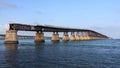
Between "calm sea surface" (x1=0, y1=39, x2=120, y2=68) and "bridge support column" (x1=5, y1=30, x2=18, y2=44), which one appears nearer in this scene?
"calm sea surface" (x1=0, y1=39, x2=120, y2=68)

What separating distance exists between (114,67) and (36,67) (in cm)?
1284

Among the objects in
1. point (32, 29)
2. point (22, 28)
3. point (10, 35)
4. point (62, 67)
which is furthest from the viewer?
point (32, 29)

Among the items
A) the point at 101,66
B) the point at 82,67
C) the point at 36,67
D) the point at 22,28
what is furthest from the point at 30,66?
the point at 22,28

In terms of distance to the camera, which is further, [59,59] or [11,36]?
[11,36]

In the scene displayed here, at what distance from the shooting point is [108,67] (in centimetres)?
4759

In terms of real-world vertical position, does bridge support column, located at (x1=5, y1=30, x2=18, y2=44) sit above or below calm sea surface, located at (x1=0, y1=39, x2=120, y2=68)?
above

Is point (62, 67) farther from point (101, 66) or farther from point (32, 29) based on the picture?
point (32, 29)

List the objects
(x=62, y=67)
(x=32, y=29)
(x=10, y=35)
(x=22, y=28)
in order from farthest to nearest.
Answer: (x=32, y=29)
(x=22, y=28)
(x=10, y=35)
(x=62, y=67)

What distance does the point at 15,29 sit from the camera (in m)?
164

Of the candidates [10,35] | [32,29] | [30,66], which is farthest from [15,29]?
[30,66]

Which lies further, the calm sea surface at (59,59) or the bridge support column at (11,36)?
the bridge support column at (11,36)

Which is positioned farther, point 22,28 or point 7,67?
point 22,28

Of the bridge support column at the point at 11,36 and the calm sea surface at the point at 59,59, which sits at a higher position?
the bridge support column at the point at 11,36

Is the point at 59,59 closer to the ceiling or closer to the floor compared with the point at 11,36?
closer to the floor
